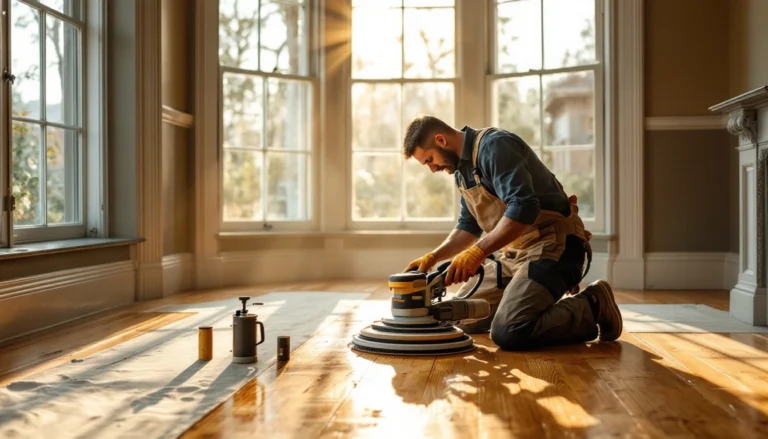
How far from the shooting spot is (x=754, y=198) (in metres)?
4.05

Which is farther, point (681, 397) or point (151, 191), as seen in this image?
point (151, 191)

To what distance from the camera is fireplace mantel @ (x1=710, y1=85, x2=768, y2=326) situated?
396 centimetres

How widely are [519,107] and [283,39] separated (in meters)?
1.89

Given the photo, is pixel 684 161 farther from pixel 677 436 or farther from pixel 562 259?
pixel 677 436

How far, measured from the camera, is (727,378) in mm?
2705

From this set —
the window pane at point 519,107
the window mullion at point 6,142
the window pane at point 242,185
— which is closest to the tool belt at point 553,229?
the window mullion at point 6,142

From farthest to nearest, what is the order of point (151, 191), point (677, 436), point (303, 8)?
point (303, 8) < point (151, 191) < point (677, 436)

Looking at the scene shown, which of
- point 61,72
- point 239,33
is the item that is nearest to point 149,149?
point 61,72

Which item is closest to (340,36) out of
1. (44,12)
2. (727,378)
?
(44,12)

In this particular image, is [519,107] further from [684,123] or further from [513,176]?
[513,176]

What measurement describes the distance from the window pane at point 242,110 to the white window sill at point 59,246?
4.70ft

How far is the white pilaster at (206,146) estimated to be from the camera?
5922 millimetres

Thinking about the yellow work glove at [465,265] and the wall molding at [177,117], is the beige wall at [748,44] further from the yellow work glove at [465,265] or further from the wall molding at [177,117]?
the wall molding at [177,117]

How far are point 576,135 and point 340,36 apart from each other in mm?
1995
